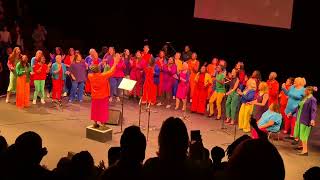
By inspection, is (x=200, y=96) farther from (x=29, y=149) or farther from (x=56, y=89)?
(x=29, y=149)

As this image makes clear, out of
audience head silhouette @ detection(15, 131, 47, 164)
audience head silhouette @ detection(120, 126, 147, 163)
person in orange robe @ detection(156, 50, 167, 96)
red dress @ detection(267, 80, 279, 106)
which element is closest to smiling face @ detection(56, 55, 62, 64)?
person in orange robe @ detection(156, 50, 167, 96)

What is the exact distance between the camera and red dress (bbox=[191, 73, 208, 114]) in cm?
1430

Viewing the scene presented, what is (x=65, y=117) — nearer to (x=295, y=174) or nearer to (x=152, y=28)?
(x=295, y=174)

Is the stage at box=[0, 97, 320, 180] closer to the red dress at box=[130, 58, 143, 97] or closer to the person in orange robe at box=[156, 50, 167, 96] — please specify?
the red dress at box=[130, 58, 143, 97]

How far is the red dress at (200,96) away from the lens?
46.9 ft

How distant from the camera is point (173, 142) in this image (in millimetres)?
3395

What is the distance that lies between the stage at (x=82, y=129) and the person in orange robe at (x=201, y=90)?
0.97 ft

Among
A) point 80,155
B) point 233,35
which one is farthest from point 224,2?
point 80,155

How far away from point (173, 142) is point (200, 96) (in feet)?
36.5

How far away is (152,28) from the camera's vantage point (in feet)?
68.4

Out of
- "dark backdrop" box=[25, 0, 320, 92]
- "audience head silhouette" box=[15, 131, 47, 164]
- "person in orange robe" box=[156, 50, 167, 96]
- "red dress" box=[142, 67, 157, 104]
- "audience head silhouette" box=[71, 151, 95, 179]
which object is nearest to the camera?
"audience head silhouette" box=[15, 131, 47, 164]

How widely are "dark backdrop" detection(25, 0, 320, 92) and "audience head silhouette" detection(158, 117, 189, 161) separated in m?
13.9

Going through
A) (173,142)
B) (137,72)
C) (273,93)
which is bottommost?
(273,93)

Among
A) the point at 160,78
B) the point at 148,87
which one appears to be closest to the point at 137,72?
the point at 160,78
